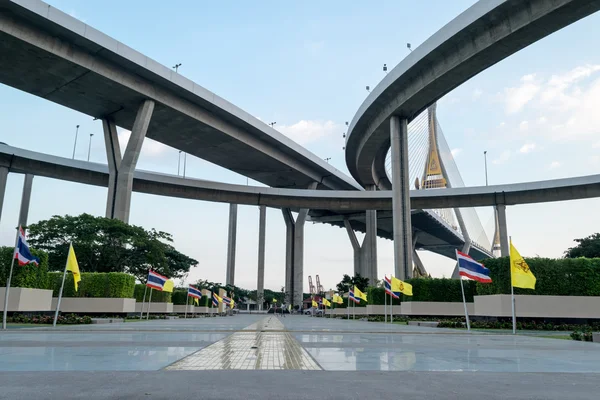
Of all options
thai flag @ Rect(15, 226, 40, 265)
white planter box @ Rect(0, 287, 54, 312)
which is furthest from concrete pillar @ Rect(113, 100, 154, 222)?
thai flag @ Rect(15, 226, 40, 265)

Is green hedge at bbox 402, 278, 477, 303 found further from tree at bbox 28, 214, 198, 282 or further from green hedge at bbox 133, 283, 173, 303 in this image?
tree at bbox 28, 214, 198, 282

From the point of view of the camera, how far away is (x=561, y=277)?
25719mm

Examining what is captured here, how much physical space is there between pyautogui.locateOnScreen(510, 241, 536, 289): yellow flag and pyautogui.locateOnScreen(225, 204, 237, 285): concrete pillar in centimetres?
6848

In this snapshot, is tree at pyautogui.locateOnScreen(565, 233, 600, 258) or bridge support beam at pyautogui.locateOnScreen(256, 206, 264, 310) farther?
bridge support beam at pyautogui.locateOnScreen(256, 206, 264, 310)

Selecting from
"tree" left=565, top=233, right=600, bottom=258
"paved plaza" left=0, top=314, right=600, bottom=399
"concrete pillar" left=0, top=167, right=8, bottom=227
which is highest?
"concrete pillar" left=0, top=167, right=8, bottom=227

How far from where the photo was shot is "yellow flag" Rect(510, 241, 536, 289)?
21.6 metres

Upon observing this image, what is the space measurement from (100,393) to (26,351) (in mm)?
5729

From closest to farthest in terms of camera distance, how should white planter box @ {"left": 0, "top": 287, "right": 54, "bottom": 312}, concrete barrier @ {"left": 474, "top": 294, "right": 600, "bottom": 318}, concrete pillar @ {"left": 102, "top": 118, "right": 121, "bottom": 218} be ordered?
white planter box @ {"left": 0, "top": 287, "right": 54, "bottom": 312} → concrete barrier @ {"left": 474, "top": 294, "right": 600, "bottom": 318} → concrete pillar @ {"left": 102, "top": 118, "right": 121, "bottom": 218}

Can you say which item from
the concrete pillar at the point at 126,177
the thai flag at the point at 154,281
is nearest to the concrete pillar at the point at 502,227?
the concrete pillar at the point at 126,177

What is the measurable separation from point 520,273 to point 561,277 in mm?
5674

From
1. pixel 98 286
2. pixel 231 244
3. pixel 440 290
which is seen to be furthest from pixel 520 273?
pixel 231 244

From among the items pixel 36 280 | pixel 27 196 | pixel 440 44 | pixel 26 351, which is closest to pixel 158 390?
pixel 26 351

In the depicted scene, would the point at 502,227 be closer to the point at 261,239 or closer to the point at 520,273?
the point at 261,239

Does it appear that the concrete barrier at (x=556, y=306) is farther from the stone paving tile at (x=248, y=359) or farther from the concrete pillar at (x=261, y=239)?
the concrete pillar at (x=261, y=239)
